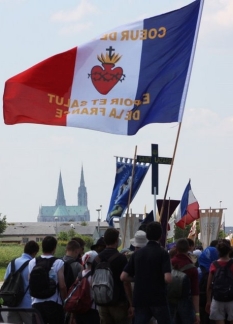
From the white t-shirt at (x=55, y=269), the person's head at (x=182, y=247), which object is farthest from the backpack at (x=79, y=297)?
the person's head at (x=182, y=247)

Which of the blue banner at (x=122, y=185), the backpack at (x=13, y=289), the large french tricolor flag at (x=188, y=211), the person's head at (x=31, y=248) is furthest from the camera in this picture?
the large french tricolor flag at (x=188, y=211)

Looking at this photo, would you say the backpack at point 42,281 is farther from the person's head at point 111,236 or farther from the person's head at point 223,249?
the person's head at point 223,249

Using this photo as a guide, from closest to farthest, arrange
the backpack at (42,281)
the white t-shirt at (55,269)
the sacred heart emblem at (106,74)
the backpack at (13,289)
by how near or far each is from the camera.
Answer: the backpack at (42,281), the white t-shirt at (55,269), the backpack at (13,289), the sacred heart emblem at (106,74)

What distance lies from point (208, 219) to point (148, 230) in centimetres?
1650

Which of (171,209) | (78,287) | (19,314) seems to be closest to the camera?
(19,314)

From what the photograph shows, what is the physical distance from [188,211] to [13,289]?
65.5ft

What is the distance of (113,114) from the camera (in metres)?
15.5

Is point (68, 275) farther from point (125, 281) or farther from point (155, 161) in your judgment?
point (155, 161)

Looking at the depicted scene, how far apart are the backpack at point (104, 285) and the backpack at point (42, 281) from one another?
21.8 inches

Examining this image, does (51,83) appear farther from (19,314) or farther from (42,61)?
(19,314)

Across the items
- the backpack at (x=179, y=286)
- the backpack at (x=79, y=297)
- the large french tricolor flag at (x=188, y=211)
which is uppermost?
the large french tricolor flag at (x=188, y=211)

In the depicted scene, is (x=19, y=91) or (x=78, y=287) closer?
(x=78, y=287)

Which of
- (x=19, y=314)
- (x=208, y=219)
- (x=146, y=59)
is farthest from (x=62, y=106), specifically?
(x=208, y=219)

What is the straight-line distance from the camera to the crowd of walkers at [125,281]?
1119cm
